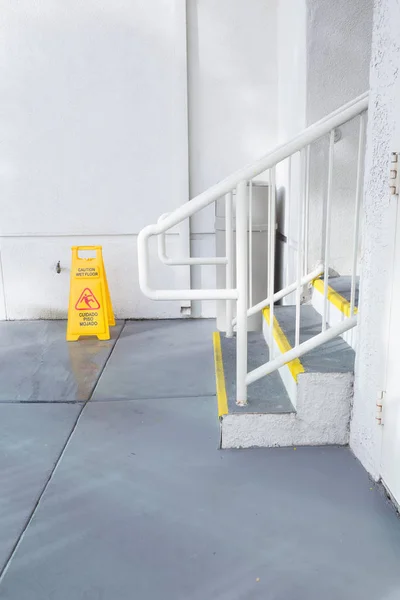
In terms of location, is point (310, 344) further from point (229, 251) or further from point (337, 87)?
point (337, 87)

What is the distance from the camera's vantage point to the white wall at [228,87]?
4.30 m

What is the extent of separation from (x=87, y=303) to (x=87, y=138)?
1.51 meters

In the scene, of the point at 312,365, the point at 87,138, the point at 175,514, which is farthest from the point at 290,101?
the point at 175,514

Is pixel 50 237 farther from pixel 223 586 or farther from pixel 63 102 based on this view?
pixel 223 586

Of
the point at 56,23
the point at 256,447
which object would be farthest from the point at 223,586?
the point at 56,23

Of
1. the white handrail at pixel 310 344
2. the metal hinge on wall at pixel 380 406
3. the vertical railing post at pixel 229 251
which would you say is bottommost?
the metal hinge on wall at pixel 380 406

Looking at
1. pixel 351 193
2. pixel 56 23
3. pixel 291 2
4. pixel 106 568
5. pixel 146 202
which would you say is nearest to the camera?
pixel 106 568

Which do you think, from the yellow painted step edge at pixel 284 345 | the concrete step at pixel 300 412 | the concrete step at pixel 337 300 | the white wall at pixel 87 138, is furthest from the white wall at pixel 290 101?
the concrete step at pixel 300 412

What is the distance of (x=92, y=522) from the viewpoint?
1.89 metres

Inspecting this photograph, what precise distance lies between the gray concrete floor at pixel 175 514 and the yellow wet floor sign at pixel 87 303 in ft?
4.45

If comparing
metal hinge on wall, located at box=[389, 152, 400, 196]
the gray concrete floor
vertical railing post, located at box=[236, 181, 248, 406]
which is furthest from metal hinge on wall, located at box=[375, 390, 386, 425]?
metal hinge on wall, located at box=[389, 152, 400, 196]

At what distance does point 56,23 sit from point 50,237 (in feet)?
6.03

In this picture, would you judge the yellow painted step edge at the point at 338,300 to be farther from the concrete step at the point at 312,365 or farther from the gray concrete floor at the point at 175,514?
the gray concrete floor at the point at 175,514

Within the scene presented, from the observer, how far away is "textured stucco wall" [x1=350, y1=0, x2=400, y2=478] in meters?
1.86
